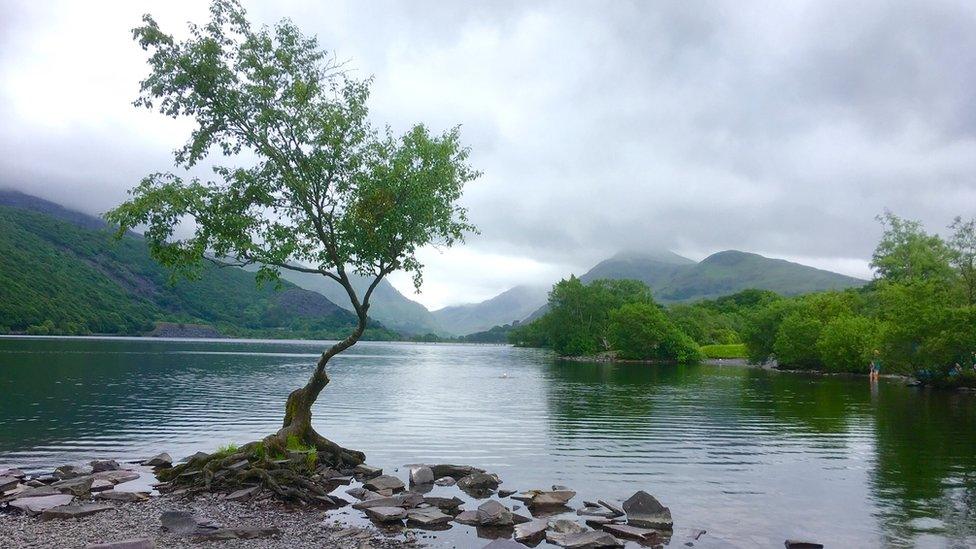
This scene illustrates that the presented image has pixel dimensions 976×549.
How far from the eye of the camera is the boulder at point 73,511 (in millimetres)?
20109

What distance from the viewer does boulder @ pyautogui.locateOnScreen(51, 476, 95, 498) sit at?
22859 millimetres

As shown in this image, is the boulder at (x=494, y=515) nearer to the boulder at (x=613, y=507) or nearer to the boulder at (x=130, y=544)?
the boulder at (x=613, y=507)

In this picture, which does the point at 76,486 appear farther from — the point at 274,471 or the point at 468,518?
the point at 468,518

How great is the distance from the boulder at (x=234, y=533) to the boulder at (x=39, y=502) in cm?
611

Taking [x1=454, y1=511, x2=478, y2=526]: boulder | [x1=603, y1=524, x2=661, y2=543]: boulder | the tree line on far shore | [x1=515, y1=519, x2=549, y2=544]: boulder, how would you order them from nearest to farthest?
[x1=515, y1=519, x2=549, y2=544]: boulder < [x1=603, y1=524, x2=661, y2=543]: boulder < [x1=454, y1=511, x2=478, y2=526]: boulder < the tree line on far shore

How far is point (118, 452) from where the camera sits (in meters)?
33.2

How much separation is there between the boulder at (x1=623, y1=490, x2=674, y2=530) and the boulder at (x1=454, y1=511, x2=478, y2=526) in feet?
16.8

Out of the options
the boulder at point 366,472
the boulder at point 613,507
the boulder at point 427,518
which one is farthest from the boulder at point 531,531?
the boulder at point 366,472

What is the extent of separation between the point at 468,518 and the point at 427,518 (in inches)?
53.8

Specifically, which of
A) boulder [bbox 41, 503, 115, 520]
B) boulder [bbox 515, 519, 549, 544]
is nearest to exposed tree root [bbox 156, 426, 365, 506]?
boulder [bbox 41, 503, 115, 520]

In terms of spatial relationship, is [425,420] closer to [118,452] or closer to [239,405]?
[239,405]

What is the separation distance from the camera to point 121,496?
890 inches

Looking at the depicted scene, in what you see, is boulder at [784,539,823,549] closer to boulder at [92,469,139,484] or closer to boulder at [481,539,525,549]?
boulder at [481,539,525,549]

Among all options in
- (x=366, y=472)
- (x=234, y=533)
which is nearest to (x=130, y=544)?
(x=234, y=533)
